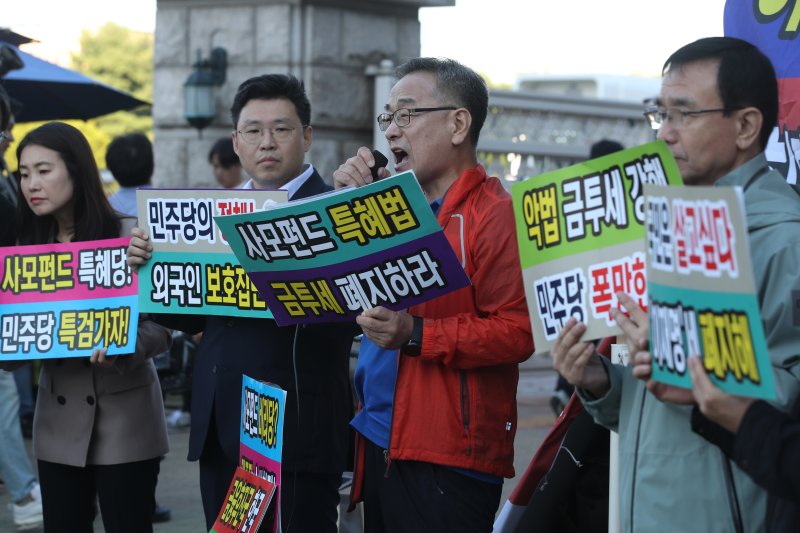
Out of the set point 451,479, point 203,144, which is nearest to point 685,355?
point 451,479

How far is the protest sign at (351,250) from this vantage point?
326 cm

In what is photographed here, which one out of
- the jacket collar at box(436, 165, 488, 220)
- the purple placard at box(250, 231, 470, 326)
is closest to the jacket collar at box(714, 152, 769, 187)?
the purple placard at box(250, 231, 470, 326)

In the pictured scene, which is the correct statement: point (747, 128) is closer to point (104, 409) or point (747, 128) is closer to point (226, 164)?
point (104, 409)

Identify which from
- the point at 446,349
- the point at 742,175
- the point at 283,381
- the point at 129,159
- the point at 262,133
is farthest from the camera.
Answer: the point at 129,159

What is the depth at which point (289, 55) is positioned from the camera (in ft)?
31.8

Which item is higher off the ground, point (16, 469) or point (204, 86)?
point (204, 86)

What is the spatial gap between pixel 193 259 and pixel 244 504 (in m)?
0.84

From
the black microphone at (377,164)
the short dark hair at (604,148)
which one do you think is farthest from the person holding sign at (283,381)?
the short dark hair at (604,148)

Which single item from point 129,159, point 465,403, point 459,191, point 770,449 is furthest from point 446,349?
Result: point 129,159

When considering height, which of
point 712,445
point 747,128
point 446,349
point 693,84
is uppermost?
point 693,84

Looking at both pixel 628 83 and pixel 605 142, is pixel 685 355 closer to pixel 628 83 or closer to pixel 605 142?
pixel 605 142

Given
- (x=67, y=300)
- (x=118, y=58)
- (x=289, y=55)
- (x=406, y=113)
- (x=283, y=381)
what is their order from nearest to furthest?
(x=406, y=113) < (x=283, y=381) < (x=67, y=300) < (x=289, y=55) < (x=118, y=58)

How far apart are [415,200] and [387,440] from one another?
32.4 inches

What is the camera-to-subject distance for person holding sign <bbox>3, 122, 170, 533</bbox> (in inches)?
169
